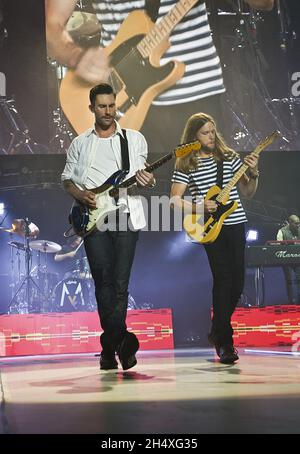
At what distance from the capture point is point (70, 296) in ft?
30.6

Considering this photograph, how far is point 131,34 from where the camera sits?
7.88m

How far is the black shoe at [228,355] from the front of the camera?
209 inches

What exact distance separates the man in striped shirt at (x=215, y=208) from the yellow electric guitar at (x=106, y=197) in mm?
673

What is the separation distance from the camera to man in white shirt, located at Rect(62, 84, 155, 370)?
15.8 ft

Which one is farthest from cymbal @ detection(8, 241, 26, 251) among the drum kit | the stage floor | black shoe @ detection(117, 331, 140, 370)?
black shoe @ detection(117, 331, 140, 370)

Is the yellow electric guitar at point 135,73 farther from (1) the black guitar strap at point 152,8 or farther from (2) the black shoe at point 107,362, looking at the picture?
(2) the black shoe at point 107,362

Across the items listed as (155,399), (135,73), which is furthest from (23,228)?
(155,399)

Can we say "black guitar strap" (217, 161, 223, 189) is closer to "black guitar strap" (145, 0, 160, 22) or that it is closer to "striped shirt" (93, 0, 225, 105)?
"striped shirt" (93, 0, 225, 105)

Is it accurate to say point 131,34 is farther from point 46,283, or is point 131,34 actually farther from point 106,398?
point 106,398

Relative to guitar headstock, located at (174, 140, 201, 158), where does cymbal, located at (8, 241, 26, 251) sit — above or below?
below

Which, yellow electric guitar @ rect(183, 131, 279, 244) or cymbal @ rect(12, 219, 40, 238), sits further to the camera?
cymbal @ rect(12, 219, 40, 238)

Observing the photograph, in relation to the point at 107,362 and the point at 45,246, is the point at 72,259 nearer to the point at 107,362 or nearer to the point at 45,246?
the point at 45,246

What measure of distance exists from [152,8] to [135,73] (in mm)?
731

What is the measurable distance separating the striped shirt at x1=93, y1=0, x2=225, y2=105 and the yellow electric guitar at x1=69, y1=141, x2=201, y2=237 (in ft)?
10.3
